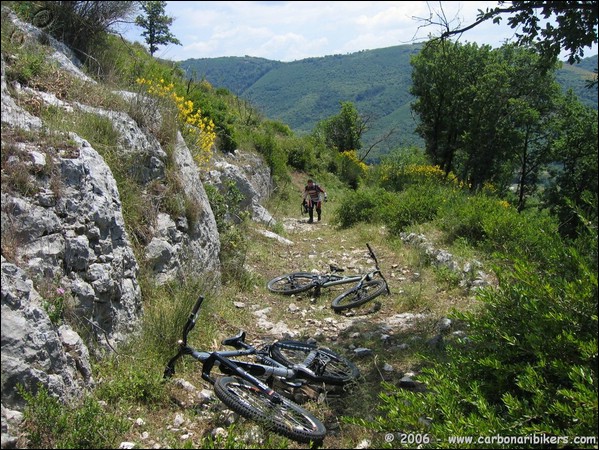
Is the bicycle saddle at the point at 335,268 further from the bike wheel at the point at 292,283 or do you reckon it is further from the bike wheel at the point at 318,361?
the bike wheel at the point at 318,361

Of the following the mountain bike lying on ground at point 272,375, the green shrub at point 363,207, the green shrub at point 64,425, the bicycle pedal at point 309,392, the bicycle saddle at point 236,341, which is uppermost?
the green shrub at point 64,425

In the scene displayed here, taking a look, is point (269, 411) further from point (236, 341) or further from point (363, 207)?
point (363, 207)

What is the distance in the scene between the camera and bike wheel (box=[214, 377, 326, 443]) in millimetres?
3506

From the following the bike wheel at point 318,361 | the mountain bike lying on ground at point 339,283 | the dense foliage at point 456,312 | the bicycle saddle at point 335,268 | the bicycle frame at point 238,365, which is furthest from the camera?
the bicycle saddle at point 335,268

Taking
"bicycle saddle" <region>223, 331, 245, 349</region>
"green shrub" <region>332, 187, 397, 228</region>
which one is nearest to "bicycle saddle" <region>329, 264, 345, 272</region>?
"bicycle saddle" <region>223, 331, 245, 349</region>

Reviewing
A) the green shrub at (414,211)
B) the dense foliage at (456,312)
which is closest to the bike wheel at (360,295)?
the dense foliage at (456,312)

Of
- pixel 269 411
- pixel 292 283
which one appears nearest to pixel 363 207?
pixel 292 283

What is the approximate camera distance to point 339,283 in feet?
25.1

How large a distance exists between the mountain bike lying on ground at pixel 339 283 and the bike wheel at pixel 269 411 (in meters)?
3.24

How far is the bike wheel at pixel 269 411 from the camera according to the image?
138 inches

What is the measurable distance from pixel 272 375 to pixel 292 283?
353cm

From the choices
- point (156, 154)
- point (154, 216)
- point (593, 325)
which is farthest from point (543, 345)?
Result: point (156, 154)

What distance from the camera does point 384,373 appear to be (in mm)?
4922

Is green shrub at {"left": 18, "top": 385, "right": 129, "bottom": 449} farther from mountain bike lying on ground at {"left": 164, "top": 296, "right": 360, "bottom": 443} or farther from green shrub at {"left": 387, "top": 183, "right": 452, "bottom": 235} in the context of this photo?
green shrub at {"left": 387, "top": 183, "right": 452, "bottom": 235}
